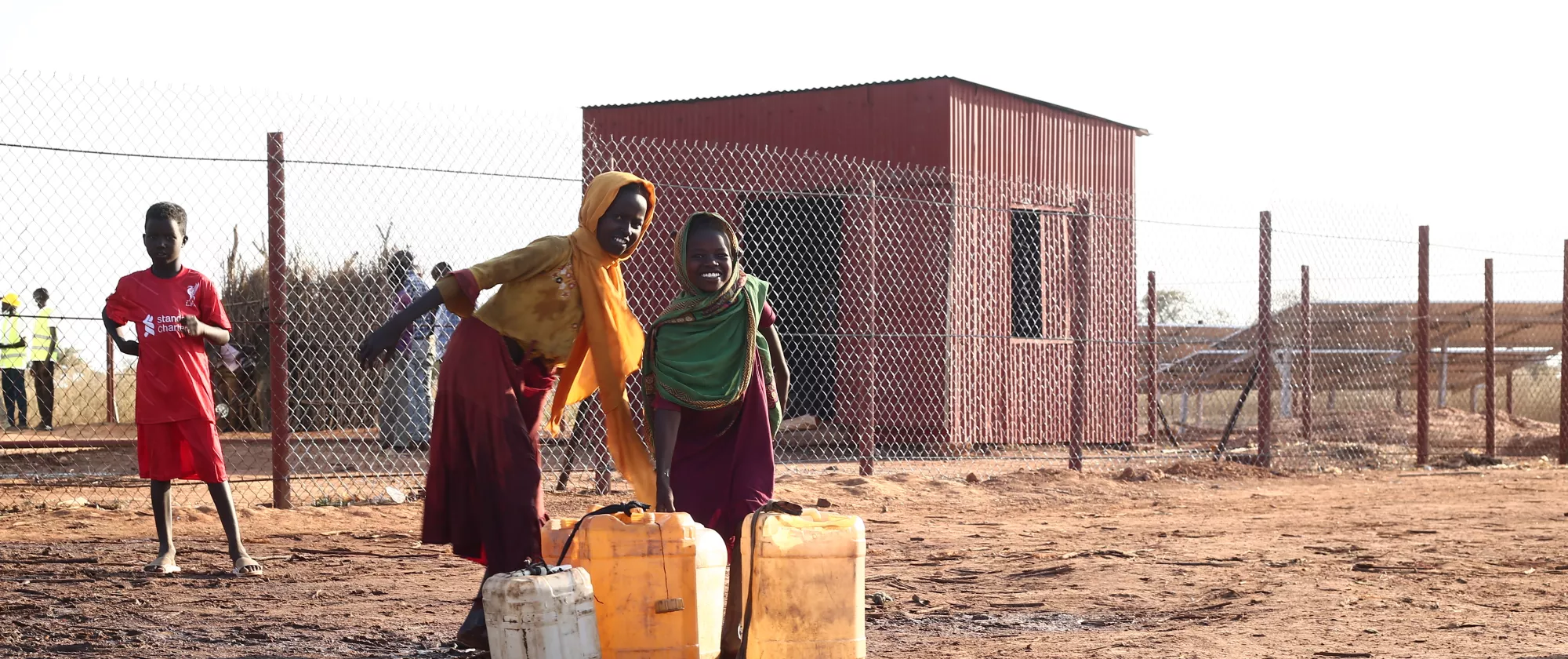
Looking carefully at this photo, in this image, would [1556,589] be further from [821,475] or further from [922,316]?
[922,316]

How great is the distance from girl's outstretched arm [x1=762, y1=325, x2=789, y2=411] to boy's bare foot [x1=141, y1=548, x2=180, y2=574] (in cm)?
283

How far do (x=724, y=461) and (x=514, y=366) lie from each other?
2.51 feet

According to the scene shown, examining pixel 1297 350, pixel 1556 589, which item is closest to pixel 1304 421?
pixel 1297 350

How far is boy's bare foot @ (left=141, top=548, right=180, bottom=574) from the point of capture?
6.00 metres

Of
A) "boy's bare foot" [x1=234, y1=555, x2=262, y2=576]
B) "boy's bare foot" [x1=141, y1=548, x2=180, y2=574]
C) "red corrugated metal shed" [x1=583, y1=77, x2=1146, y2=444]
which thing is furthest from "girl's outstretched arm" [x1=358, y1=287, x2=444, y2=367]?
"red corrugated metal shed" [x1=583, y1=77, x2=1146, y2=444]

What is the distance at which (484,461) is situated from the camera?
4.43m

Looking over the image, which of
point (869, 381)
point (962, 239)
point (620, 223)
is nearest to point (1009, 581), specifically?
point (620, 223)

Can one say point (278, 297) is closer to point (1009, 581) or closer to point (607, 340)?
point (607, 340)

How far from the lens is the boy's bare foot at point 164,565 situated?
6.00 m

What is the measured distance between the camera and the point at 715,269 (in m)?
4.56

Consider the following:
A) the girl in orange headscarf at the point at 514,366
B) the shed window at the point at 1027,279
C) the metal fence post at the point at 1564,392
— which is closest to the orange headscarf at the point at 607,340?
the girl in orange headscarf at the point at 514,366

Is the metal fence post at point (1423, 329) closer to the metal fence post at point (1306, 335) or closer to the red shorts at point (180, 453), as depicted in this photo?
the metal fence post at point (1306, 335)

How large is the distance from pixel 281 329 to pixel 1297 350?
28.9ft

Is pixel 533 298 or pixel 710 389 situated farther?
pixel 710 389
